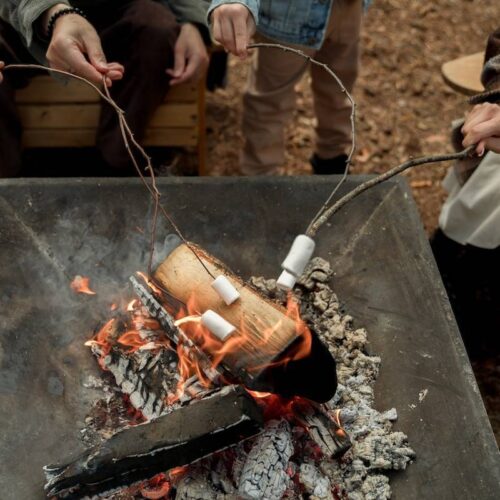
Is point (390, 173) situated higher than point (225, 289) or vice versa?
point (390, 173)

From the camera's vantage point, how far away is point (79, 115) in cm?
292

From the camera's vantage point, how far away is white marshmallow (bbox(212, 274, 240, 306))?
1.78 metres

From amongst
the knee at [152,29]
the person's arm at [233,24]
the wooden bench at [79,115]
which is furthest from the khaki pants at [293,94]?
the person's arm at [233,24]

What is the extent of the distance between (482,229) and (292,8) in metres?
1.08

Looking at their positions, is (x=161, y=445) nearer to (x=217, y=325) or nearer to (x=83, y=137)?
(x=217, y=325)

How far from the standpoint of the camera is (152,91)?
2.69 meters

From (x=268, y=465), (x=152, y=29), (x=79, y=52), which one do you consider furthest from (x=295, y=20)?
(x=268, y=465)

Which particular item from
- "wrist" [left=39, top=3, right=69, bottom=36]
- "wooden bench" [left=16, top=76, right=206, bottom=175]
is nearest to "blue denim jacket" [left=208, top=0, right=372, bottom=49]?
"wooden bench" [left=16, top=76, right=206, bottom=175]

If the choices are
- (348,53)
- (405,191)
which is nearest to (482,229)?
(405,191)

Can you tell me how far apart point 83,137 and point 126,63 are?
49cm

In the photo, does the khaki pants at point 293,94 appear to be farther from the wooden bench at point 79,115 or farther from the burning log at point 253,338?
the burning log at point 253,338

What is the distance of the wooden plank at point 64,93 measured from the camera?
2812 mm

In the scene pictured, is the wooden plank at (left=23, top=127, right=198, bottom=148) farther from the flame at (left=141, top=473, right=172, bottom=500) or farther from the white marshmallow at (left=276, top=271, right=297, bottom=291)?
the flame at (left=141, top=473, right=172, bottom=500)

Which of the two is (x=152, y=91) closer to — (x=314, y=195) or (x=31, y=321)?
(x=314, y=195)
